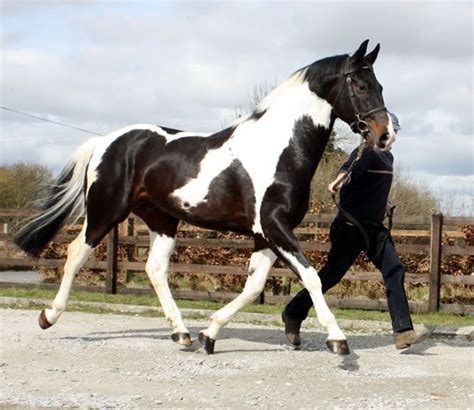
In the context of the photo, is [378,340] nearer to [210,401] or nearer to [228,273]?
[210,401]

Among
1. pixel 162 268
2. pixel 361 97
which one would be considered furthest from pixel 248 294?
pixel 361 97

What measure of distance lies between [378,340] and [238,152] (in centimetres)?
288

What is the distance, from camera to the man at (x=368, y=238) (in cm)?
737

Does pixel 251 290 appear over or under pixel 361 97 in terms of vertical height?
under

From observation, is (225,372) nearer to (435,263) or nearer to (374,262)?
(374,262)

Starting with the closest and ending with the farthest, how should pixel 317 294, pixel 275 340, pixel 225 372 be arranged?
pixel 225 372, pixel 317 294, pixel 275 340

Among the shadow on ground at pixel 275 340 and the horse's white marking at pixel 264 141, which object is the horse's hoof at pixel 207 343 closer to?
the shadow on ground at pixel 275 340

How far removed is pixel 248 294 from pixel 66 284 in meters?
1.92

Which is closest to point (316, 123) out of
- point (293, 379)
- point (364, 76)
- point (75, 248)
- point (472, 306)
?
point (364, 76)

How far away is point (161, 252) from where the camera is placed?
8070 mm

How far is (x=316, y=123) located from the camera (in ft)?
23.2

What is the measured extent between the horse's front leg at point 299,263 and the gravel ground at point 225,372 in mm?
447

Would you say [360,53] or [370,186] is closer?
[360,53]

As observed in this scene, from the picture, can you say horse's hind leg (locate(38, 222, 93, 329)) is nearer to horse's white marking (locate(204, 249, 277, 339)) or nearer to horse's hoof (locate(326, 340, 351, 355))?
horse's white marking (locate(204, 249, 277, 339))
